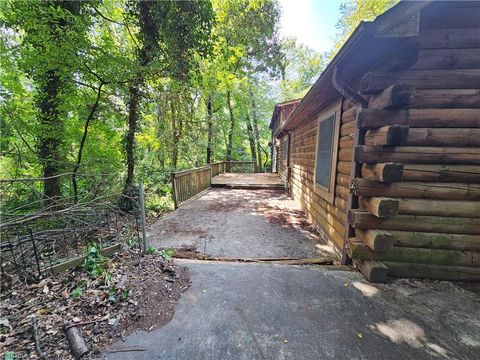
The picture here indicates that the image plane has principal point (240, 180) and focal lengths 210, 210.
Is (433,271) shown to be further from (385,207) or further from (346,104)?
(346,104)

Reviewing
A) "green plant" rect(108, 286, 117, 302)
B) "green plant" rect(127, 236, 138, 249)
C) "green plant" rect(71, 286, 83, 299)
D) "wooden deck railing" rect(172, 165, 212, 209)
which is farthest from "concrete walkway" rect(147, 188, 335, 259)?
"green plant" rect(71, 286, 83, 299)

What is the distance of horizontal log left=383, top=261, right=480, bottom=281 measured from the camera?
2.52 metres

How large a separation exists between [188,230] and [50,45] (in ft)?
16.2

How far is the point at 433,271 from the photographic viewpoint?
2.56 meters

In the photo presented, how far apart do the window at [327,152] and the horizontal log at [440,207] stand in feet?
3.81

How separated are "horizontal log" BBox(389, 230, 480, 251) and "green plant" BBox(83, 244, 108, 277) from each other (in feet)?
11.4

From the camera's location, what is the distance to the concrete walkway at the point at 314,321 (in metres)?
1.67

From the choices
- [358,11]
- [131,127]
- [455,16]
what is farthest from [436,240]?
[358,11]

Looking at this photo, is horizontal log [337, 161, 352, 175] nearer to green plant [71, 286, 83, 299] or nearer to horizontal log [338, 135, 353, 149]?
horizontal log [338, 135, 353, 149]

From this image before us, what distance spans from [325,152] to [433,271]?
2457 mm

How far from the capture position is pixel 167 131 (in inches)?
414

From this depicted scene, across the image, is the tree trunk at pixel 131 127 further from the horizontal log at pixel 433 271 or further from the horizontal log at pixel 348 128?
the horizontal log at pixel 433 271

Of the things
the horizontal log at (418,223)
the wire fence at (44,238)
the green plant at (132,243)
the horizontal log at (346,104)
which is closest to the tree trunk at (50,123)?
the wire fence at (44,238)

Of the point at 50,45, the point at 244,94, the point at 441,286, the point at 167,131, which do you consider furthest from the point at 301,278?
the point at 244,94
